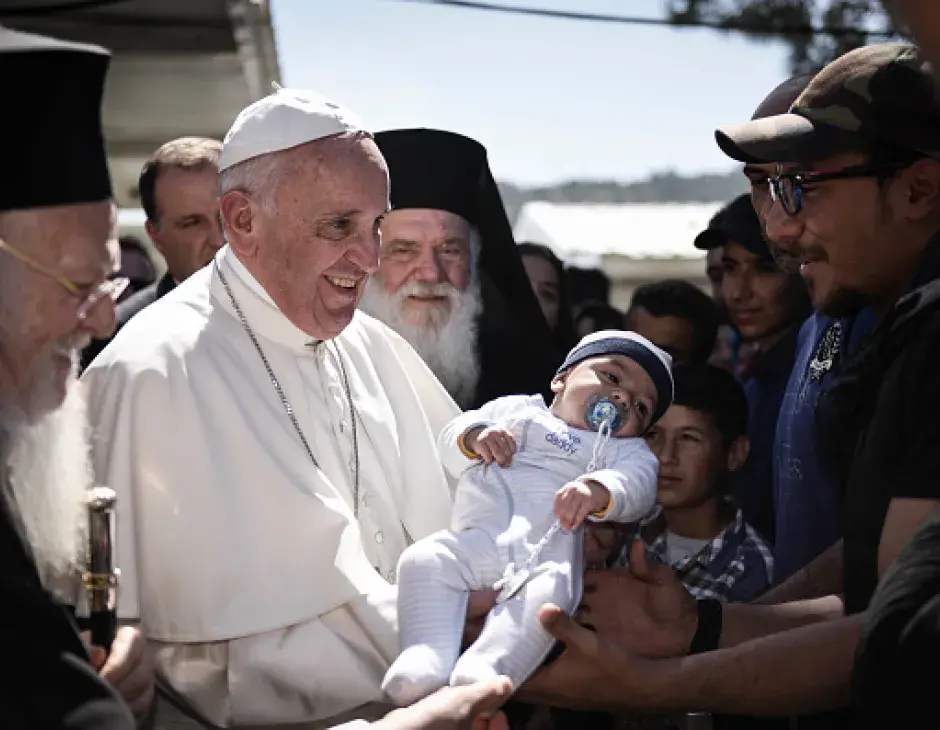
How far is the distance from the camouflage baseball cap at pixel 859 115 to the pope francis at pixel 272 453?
3.81 ft

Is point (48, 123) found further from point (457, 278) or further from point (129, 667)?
point (457, 278)

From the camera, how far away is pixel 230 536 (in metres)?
3.74

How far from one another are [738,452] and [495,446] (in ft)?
5.82

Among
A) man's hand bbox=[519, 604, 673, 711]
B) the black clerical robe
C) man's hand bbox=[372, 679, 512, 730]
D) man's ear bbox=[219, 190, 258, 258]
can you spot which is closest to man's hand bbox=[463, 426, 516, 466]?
man's hand bbox=[519, 604, 673, 711]

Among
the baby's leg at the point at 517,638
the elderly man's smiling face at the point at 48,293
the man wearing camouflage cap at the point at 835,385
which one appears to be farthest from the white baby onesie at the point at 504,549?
the elderly man's smiling face at the point at 48,293

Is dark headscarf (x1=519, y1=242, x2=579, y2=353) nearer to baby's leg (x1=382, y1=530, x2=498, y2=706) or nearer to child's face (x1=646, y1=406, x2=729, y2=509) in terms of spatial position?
child's face (x1=646, y1=406, x2=729, y2=509)

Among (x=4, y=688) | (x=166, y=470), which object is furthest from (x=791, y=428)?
(x=4, y=688)

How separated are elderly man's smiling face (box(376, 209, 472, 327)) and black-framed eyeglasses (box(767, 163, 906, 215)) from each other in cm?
197

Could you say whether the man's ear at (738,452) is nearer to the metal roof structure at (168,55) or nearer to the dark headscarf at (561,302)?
the dark headscarf at (561,302)

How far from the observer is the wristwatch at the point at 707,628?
12.2 ft

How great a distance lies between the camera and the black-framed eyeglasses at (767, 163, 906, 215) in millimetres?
3664

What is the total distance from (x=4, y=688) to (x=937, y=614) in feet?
5.34

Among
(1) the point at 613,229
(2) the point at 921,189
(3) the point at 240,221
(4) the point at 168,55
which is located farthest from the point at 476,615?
(1) the point at 613,229

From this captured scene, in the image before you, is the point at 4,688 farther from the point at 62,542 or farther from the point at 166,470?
the point at 166,470
